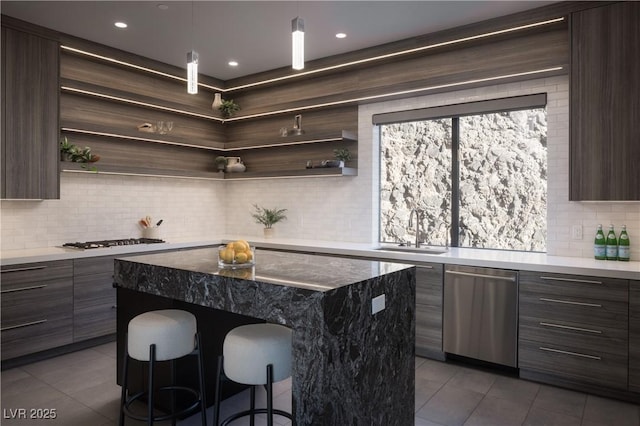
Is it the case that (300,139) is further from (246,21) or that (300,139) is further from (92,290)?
(92,290)

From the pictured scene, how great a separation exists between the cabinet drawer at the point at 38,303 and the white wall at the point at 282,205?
0.71 m

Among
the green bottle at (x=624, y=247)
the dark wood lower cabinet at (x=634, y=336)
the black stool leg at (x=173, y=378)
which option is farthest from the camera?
the green bottle at (x=624, y=247)

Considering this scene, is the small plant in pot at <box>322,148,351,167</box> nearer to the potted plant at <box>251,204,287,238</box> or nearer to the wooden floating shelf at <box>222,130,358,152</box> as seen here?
the wooden floating shelf at <box>222,130,358,152</box>

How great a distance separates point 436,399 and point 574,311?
120cm

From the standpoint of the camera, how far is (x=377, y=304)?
220cm

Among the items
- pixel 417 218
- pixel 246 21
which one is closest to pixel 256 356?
pixel 417 218

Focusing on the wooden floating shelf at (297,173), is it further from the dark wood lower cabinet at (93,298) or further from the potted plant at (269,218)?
the dark wood lower cabinet at (93,298)

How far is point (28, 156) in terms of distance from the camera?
3990 millimetres

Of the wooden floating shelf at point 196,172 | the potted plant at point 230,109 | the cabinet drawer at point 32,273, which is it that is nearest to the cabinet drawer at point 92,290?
the cabinet drawer at point 32,273

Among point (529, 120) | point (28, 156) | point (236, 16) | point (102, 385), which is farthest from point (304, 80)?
point (102, 385)

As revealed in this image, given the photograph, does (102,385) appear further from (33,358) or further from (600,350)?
(600,350)

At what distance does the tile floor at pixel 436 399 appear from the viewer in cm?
285

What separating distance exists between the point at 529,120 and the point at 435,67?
1.02m

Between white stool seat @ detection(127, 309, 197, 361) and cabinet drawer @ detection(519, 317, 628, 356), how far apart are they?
8.31 ft
